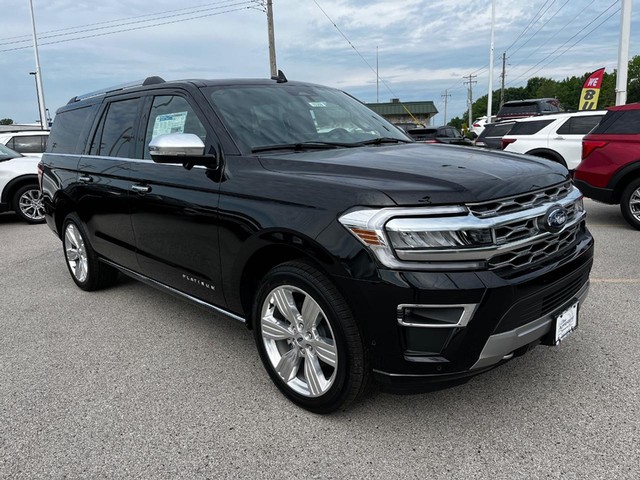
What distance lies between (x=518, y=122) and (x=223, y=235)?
10344 mm

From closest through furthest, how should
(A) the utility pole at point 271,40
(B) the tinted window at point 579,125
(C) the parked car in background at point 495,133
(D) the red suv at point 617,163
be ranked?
(D) the red suv at point 617,163 → (B) the tinted window at point 579,125 → (C) the parked car in background at point 495,133 → (A) the utility pole at point 271,40

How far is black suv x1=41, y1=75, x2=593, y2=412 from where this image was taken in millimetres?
2248

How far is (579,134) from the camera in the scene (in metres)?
10.5

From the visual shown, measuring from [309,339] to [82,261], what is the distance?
10.8 ft

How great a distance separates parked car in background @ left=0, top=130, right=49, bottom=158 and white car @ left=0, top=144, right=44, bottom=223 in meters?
1.96

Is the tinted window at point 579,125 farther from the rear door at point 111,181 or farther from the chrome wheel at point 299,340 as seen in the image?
the chrome wheel at point 299,340

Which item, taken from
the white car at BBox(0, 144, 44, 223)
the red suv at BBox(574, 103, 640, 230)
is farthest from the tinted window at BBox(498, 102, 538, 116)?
the white car at BBox(0, 144, 44, 223)

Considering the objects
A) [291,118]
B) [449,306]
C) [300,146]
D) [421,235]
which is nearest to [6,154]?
[291,118]

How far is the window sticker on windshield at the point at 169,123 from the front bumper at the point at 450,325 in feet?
5.99

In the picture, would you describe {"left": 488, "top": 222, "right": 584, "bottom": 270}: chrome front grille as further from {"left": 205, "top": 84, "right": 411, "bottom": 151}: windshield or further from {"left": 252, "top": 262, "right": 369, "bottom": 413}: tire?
{"left": 205, "top": 84, "right": 411, "bottom": 151}: windshield

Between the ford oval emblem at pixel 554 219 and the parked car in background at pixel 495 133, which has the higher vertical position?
the ford oval emblem at pixel 554 219

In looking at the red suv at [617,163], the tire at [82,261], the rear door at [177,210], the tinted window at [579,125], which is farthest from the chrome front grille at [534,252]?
the tinted window at [579,125]

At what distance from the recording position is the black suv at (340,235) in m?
2.25

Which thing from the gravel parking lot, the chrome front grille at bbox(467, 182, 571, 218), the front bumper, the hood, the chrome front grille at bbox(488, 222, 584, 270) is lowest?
the gravel parking lot
